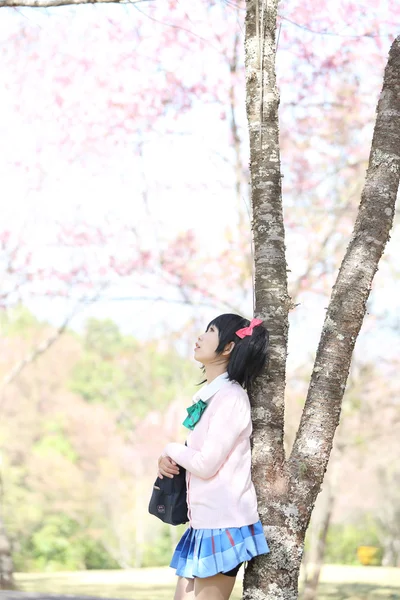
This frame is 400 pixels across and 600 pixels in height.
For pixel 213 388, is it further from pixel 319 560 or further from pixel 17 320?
pixel 17 320

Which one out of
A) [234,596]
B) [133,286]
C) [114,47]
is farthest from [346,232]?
[234,596]

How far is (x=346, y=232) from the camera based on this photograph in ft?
22.5

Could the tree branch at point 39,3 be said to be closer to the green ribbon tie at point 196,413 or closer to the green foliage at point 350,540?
the green ribbon tie at point 196,413

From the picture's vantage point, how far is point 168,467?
2.01 meters

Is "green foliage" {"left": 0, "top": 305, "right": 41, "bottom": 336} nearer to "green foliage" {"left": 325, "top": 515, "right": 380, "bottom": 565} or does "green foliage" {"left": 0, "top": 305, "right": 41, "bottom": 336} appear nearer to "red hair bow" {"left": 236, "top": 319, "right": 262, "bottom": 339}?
"green foliage" {"left": 325, "top": 515, "right": 380, "bottom": 565}

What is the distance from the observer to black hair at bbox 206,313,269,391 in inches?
79.6

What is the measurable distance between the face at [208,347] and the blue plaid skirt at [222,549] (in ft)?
1.45

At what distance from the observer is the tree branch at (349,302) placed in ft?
6.67

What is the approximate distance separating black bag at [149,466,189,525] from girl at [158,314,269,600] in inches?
1.2

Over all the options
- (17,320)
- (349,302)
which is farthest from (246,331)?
(17,320)

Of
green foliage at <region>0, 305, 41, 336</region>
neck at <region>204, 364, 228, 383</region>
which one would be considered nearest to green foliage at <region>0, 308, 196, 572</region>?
green foliage at <region>0, 305, 41, 336</region>

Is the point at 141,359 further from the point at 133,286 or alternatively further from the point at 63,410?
the point at 133,286

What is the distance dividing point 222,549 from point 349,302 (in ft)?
2.41

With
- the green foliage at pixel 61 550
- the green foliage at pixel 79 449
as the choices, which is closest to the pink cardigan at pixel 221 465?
the green foliage at pixel 79 449
